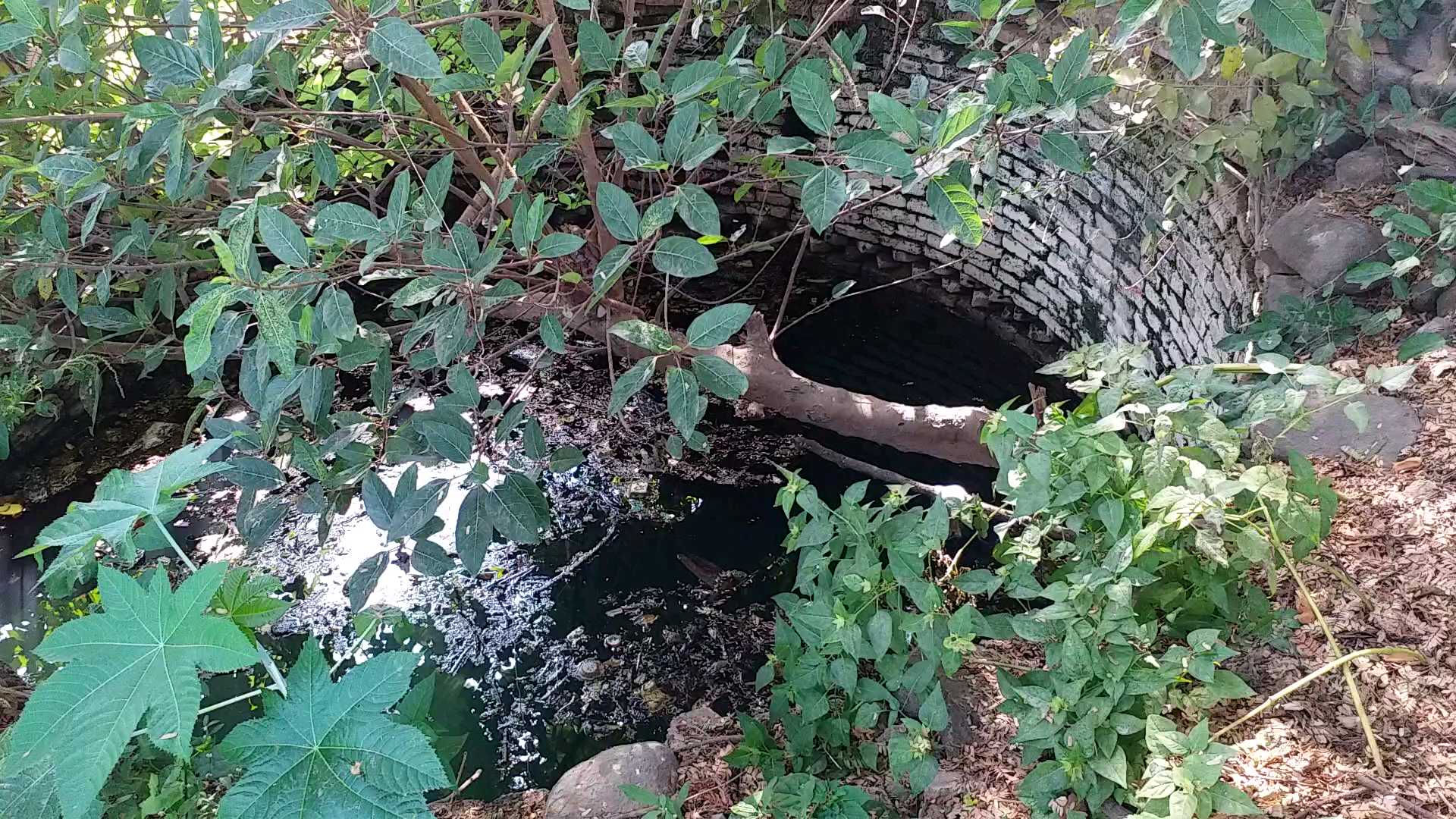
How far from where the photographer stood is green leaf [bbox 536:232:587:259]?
55.3 inches

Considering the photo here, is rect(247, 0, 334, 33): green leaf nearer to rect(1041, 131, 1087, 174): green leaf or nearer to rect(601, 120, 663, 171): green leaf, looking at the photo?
rect(601, 120, 663, 171): green leaf

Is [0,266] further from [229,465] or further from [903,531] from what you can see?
[903,531]

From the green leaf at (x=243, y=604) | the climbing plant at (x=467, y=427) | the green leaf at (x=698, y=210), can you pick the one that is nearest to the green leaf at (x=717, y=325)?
the climbing plant at (x=467, y=427)

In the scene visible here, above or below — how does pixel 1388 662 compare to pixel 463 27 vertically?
below

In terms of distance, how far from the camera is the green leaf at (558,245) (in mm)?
1404

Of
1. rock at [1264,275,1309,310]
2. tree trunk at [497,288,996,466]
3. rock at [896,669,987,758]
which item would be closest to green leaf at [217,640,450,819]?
rock at [896,669,987,758]

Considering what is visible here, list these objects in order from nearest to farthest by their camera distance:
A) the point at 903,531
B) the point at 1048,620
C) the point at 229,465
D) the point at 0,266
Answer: the point at 229,465 < the point at 1048,620 < the point at 903,531 < the point at 0,266

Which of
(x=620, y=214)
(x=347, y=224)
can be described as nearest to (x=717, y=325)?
(x=620, y=214)

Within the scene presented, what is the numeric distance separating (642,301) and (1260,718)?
10.6ft

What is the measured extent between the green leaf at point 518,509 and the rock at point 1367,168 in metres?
2.69

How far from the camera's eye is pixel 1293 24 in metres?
1.00

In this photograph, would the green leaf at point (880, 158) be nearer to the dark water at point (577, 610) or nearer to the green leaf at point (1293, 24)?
the green leaf at point (1293, 24)

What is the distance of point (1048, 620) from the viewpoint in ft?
4.67

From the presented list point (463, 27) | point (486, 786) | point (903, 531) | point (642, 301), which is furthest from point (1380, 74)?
point (486, 786)
